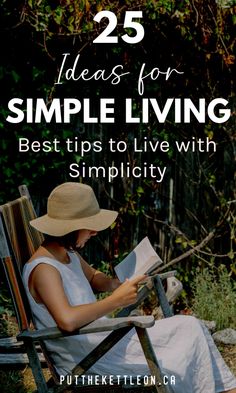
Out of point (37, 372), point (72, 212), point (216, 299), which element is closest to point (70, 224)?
point (72, 212)

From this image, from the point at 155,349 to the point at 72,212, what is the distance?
0.65 meters

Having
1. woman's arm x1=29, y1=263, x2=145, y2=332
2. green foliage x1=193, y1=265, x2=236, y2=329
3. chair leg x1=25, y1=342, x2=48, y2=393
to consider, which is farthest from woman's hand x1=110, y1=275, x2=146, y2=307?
green foliage x1=193, y1=265, x2=236, y2=329

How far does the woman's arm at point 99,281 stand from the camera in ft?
12.6

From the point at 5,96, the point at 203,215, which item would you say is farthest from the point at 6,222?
the point at 203,215

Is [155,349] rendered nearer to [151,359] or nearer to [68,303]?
[151,359]

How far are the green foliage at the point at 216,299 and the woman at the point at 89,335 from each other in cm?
184

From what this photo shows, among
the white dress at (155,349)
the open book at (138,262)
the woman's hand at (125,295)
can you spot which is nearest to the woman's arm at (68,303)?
the woman's hand at (125,295)

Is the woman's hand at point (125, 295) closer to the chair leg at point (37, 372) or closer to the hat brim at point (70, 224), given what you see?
the hat brim at point (70, 224)

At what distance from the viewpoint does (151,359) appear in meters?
3.30

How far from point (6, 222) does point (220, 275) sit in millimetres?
2617

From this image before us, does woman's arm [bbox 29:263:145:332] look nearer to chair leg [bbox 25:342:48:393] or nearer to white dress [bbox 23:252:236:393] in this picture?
white dress [bbox 23:252:236:393]

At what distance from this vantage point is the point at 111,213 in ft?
11.8

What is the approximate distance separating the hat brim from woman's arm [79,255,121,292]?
0.41 meters

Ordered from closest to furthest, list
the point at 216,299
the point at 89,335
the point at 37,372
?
the point at 37,372 < the point at 89,335 < the point at 216,299
